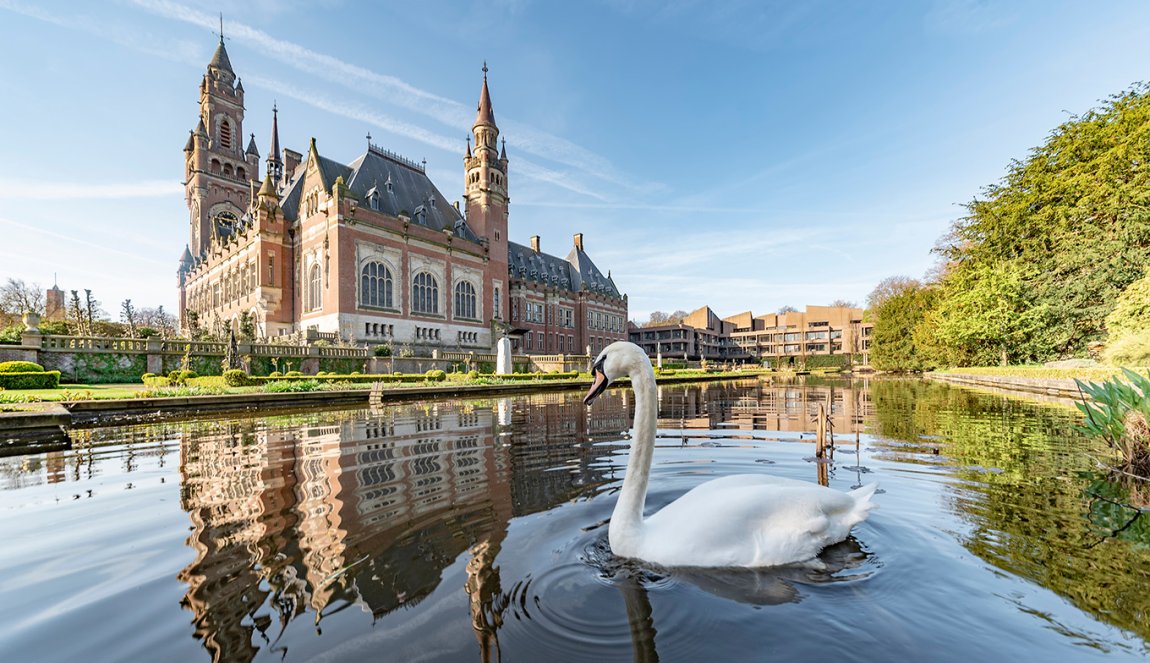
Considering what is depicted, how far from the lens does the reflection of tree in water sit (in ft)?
9.45

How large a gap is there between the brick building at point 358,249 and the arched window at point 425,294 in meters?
0.10

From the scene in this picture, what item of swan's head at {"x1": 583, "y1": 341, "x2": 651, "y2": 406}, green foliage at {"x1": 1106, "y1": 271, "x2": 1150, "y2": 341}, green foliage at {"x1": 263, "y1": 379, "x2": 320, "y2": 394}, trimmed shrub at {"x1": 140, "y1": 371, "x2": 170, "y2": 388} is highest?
green foliage at {"x1": 1106, "y1": 271, "x2": 1150, "y2": 341}

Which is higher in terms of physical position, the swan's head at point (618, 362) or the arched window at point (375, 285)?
the arched window at point (375, 285)

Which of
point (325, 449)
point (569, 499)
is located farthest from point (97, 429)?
point (569, 499)

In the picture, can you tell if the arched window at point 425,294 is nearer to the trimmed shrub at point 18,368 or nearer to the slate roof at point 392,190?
the slate roof at point 392,190

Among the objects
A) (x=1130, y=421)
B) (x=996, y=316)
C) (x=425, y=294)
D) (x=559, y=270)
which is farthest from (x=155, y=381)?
(x=559, y=270)

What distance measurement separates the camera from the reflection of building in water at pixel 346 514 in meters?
2.91

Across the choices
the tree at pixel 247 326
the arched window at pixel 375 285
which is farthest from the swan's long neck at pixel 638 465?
the tree at pixel 247 326

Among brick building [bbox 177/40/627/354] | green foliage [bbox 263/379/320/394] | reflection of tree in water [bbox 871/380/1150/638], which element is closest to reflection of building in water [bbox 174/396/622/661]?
reflection of tree in water [bbox 871/380/1150/638]

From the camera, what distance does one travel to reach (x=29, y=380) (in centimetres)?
1609

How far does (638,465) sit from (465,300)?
41625mm

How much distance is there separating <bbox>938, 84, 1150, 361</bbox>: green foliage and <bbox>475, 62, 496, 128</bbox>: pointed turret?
41.5 metres

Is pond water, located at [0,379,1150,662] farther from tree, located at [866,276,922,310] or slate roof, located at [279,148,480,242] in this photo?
tree, located at [866,276,922,310]

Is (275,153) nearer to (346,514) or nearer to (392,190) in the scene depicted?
(392,190)
